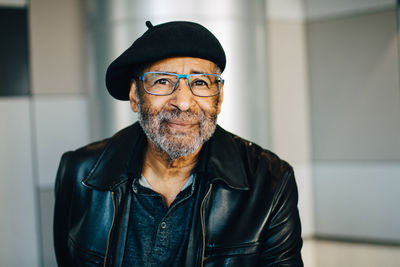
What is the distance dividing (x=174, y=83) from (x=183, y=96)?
0.06 metres

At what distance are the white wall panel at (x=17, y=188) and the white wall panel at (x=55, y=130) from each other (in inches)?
3.2

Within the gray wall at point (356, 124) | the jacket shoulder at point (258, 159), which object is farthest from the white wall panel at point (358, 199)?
the jacket shoulder at point (258, 159)

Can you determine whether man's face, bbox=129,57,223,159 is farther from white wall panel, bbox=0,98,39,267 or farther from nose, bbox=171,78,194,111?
white wall panel, bbox=0,98,39,267

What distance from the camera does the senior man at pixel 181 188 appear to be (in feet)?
5.00

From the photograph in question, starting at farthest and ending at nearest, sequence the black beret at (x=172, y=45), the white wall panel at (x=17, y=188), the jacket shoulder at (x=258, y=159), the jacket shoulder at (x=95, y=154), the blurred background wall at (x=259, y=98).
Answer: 1. the white wall panel at (x=17, y=188)
2. the blurred background wall at (x=259, y=98)
3. the jacket shoulder at (x=95, y=154)
4. the jacket shoulder at (x=258, y=159)
5. the black beret at (x=172, y=45)

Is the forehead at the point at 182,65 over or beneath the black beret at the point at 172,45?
beneath

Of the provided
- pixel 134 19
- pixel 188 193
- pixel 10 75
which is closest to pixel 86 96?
pixel 10 75

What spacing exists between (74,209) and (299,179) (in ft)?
8.64

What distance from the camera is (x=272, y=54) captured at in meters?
3.86

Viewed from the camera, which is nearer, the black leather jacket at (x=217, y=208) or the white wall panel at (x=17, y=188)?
the black leather jacket at (x=217, y=208)

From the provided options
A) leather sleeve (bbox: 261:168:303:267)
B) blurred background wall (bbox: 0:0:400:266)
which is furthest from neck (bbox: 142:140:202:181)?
blurred background wall (bbox: 0:0:400:266)

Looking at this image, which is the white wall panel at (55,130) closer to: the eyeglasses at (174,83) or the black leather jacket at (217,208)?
the black leather jacket at (217,208)

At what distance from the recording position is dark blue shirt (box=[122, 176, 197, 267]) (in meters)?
1.53

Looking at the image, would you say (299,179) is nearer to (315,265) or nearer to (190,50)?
(315,265)
